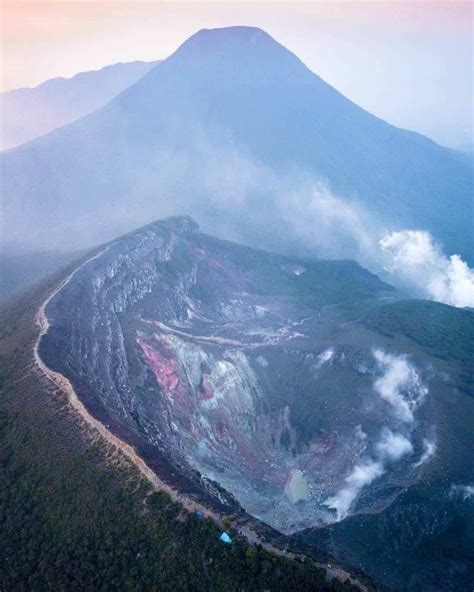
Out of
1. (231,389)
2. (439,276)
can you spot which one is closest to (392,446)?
(231,389)

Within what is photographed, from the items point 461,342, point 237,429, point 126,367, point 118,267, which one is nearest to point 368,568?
point 237,429

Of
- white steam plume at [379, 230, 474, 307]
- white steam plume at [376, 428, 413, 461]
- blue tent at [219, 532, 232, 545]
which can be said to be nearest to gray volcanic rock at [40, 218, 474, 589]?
white steam plume at [376, 428, 413, 461]

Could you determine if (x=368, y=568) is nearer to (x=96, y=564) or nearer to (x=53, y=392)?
(x=96, y=564)

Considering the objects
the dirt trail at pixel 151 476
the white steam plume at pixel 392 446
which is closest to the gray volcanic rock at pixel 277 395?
the white steam plume at pixel 392 446

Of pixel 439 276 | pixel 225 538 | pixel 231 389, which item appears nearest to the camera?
pixel 225 538

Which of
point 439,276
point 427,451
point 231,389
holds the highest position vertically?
point 231,389

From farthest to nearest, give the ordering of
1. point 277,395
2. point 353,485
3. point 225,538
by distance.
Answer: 1. point 277,395
2. point 353,485
3. point 225,538

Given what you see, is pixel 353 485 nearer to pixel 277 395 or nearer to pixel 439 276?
pixel 277 395

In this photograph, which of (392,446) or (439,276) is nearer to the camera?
(392,446)
